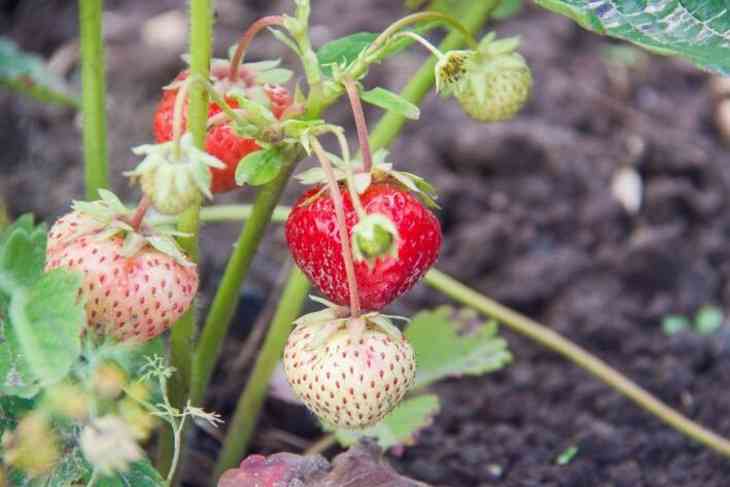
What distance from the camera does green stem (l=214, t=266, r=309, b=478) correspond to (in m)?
1.41

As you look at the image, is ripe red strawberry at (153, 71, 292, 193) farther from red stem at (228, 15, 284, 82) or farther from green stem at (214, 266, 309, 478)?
green stem at (214, 266, 309, 478)

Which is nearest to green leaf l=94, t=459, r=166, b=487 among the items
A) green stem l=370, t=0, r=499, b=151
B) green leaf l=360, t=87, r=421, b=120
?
green leaf l=360, t=87, r=421, b=120

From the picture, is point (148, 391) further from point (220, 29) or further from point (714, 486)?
point (220, 29)

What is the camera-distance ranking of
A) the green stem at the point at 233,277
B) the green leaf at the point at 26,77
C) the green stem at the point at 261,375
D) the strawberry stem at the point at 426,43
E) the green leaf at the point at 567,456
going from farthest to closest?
the green leaf at the point at 26,77 → the green leaf at the point at 567,456 → the green stem at the point at 261,375 → the green stem at the point at 233,277 → the strawberry stem at the point at 426,43

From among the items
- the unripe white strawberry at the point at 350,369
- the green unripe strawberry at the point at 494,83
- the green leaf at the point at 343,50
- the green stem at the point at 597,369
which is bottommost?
the green stem at the point at 597,369

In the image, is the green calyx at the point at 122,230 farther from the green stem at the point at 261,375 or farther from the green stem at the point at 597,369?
the green stem at the point at 597,369

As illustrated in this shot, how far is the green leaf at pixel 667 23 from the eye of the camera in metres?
1.01

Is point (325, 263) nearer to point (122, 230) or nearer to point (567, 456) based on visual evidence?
point (122, 230)

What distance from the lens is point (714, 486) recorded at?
148cm

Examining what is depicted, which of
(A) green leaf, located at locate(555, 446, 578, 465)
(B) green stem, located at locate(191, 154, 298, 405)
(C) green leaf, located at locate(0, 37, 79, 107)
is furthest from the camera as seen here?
(C) green leaf, located at locate(0, 37, 79, 107)

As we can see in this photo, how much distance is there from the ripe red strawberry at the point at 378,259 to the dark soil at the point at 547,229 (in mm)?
502

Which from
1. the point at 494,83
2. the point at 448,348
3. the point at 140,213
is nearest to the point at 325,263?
the point at 140,213

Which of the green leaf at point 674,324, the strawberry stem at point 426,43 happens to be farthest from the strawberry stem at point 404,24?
the green leaf at point 674,324

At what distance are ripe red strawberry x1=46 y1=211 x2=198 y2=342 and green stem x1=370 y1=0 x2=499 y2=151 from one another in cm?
36
